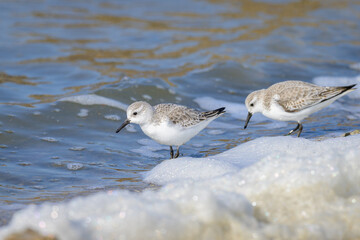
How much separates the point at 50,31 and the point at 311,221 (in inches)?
396

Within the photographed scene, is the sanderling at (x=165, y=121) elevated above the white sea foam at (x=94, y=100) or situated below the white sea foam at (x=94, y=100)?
above

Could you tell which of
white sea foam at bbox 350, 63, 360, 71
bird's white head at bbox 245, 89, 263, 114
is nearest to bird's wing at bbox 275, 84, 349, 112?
bird's white head at bbox 245, 89, 263, 114

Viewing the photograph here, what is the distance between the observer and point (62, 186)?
588 centimetres

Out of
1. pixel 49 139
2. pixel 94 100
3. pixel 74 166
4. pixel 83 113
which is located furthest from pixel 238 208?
pixel 94 100

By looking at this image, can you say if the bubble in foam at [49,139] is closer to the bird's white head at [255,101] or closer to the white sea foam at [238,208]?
the bird's white head at [255,101]

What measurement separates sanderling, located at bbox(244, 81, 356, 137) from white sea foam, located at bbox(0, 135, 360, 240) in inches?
93.5

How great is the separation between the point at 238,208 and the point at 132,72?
272 inches

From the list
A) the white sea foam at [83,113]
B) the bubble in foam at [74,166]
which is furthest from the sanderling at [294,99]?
the white sea foam at [83,113]

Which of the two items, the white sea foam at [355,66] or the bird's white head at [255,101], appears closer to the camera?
the bird's white head at [255,101]

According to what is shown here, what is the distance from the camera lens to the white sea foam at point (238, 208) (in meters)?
3.83

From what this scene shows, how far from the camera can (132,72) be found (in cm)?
1070

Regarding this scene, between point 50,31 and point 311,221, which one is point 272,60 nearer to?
point 50,31

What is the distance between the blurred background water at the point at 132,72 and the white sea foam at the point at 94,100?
2 centimetres

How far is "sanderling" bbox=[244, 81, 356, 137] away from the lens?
7.23 m
